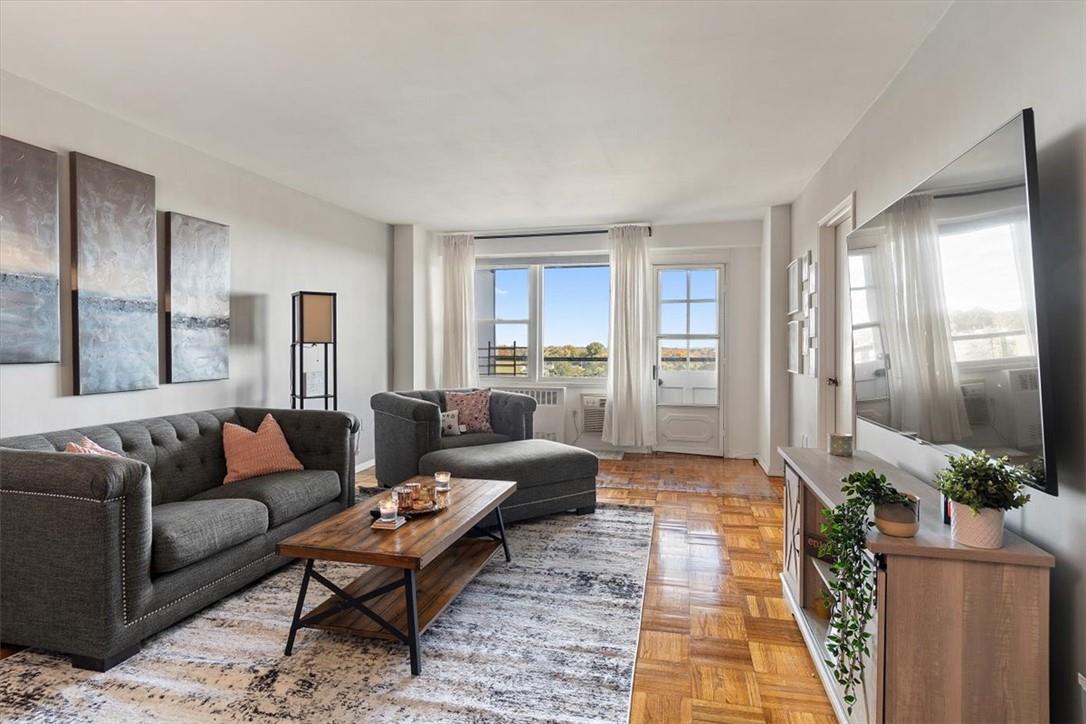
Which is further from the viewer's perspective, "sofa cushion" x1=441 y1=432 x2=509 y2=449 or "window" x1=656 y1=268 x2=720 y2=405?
"window" x1=656 y1=268 x2=720 y2=405

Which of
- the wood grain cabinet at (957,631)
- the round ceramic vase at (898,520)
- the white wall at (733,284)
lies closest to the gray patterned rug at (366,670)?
the wood grain cabinet at (957,631)

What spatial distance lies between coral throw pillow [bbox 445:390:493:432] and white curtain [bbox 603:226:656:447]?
161 cm

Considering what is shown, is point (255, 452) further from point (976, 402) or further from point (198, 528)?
point (976, 402)

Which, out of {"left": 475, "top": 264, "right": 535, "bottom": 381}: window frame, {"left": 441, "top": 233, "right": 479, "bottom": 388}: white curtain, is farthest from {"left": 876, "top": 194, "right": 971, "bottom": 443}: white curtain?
{"left": 441, "top": 233, "right": 479, "bottom": 388}: white curtain

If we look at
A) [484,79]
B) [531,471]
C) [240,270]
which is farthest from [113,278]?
[531,471]

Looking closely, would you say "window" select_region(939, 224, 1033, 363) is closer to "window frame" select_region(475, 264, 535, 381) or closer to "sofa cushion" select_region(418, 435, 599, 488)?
"sofa cushion" select_region(418, 435, 599, 488)

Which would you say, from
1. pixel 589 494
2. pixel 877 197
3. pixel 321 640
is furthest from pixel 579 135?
pixel 321 640

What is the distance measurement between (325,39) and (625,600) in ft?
9.01

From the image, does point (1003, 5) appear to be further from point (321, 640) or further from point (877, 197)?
point (321, 640)

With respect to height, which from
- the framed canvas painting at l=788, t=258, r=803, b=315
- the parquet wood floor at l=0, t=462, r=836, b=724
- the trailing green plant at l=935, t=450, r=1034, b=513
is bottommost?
the parquet wood floor at l=0, t=462, r=836, b=724

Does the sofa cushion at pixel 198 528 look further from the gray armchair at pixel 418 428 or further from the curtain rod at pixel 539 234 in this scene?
the curtain rod at pixel 539 234

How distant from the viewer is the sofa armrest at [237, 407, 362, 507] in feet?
11.0

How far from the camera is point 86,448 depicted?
240cm

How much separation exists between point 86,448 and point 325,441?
116 centimetres
